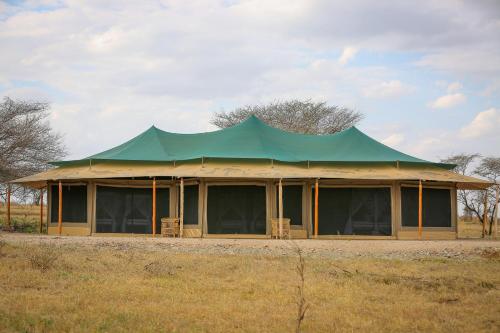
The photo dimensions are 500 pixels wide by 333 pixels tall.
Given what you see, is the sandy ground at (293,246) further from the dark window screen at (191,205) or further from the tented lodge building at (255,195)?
the dark window screen at (191,205)

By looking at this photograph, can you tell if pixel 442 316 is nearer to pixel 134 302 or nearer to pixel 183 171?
pixel 134 302

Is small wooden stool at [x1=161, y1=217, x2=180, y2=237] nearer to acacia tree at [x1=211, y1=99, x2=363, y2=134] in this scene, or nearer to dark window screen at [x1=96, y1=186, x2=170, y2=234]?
dark window screen at [x1=96, y1=186, x2=170, y2=234]

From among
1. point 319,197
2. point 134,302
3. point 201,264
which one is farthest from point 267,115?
point 134,302

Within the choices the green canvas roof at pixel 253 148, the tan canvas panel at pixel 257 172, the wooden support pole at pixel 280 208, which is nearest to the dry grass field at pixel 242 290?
the wooden support pole at pixel 280 208

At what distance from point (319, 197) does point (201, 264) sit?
855cm

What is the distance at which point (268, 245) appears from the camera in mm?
16734

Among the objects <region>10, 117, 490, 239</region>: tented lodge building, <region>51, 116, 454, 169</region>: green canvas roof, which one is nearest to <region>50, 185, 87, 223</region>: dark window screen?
<region>10, 117, 490, 239</region>: tented lodge building

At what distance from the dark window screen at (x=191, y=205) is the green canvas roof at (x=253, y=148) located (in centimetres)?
102

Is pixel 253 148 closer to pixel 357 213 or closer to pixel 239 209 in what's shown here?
pixel 239 209

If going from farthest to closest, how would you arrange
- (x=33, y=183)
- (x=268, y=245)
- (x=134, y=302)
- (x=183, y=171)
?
(x=33, y=183), (x=183, y=171), (x=268, y=245), (x=134, y=302)

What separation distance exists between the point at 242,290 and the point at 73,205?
497 inches

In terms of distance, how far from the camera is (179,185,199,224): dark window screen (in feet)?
67.5

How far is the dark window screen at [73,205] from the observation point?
21391 millimetres

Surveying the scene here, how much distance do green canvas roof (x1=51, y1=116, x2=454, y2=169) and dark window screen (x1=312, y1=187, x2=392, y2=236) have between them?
1072 millimetres
